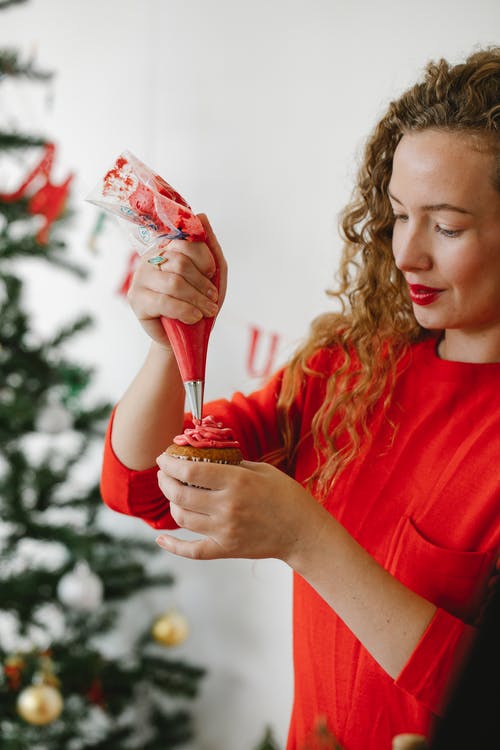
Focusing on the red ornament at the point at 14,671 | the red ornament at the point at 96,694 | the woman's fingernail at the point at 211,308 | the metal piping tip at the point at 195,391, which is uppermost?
the woman's fingernail at the point at 211,308

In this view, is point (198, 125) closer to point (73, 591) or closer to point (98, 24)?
point (98, 24)

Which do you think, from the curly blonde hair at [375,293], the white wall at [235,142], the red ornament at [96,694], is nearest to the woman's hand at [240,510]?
the curly blonde hair at [375,293]

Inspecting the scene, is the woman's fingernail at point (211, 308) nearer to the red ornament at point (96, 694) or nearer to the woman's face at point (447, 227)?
the woman's face at point (447, 227)

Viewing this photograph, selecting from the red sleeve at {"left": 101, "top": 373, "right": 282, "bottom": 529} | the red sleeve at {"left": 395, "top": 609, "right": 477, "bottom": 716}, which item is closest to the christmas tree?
the red sleeve at {"left": 101, "top": 373, "right": 282, "bottom": 529}

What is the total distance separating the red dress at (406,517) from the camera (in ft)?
3.04

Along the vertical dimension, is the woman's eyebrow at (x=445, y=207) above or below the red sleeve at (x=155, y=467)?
above

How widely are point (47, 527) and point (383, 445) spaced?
1076 mm

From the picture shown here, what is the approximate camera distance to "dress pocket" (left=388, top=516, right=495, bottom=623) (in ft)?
3.01

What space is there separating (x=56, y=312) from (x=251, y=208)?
0.74 meters

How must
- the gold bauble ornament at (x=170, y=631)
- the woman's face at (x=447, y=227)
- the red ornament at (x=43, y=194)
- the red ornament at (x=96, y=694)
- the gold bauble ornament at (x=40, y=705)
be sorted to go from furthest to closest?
the gold bauble ornament at (x=170, y=631) → the red ornament at (x=96, y=694) → the red ornament at (x=43, y=194) → the gold bauble ornament at (x=40, y=705) → the woman's face at (x=447, y=227)

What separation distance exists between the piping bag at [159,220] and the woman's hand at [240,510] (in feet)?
0.37

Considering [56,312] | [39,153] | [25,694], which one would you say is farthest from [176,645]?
[39,153]

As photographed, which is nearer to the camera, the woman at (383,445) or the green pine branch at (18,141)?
the woman at (383,445)

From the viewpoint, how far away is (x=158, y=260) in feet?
2.87
